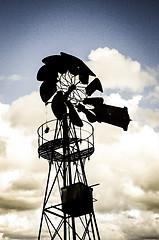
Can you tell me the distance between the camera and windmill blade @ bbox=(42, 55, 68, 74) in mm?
16375

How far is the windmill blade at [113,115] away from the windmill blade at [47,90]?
301 centimetres

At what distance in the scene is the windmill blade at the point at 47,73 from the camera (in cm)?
1631

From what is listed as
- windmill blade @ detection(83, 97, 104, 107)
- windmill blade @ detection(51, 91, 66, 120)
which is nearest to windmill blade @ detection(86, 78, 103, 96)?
windmill blade @ detection(83, 97, 104, 107)

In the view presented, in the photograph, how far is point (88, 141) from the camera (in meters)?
17.2

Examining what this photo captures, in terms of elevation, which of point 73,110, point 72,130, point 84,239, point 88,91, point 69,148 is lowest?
point 84,239

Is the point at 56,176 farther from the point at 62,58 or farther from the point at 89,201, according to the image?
the point at 62,58

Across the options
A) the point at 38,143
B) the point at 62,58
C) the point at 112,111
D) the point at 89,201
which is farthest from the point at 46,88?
the point at 89,201

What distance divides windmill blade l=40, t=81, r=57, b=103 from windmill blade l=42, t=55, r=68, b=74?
899 mm

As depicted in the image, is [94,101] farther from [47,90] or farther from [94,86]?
[47,90]

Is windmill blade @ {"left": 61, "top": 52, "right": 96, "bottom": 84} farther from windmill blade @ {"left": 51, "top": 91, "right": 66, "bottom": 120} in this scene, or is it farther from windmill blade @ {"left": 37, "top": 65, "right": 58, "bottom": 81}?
windmill blade @ {"left": 51, "top": 91, "right": 66, "bottom": 120}

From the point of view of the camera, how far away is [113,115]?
707 inches

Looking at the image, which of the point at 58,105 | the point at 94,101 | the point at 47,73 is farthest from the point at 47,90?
the point at 94,101

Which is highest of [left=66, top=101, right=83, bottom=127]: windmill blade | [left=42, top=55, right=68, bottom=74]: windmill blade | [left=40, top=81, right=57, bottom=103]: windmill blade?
[left=42, top=55, right=68, bottom=74]: windmill blade

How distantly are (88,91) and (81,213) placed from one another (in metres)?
7.01
